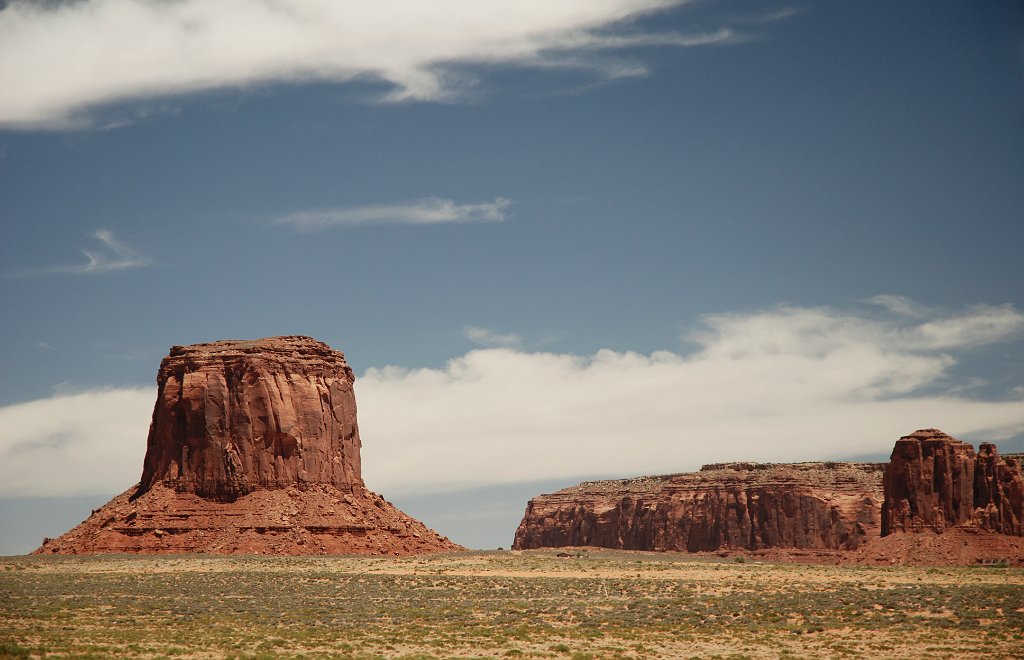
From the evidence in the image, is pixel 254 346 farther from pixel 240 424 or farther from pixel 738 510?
pixel 738 510

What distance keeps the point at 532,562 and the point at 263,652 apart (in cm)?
4598

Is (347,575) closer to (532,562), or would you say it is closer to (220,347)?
(532,562)

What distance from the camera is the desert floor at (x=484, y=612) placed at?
40.6m

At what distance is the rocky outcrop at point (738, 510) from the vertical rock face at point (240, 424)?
53080 mm

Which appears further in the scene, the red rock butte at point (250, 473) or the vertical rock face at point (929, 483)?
the vertical rock face at point (929, 483)

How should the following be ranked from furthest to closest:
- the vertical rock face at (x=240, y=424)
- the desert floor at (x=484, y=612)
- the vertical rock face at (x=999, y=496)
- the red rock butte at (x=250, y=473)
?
the vertical rock face at (x=240, y=424) → the red rock butte at (x=250, y=473) → the vertical rock face at (x=999, y=496) → the desert floor at (x=484, y=612)

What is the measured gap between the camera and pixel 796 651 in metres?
40.6

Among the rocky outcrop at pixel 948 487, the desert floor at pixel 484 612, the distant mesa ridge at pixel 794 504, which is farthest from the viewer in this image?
the distant mesa ridge at pixel 794 504

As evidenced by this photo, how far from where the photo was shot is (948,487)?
80.3 m

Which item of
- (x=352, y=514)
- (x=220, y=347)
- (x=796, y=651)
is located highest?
(x=220, y=347)

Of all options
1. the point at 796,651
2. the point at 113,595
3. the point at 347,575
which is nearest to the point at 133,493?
the point at 347,575

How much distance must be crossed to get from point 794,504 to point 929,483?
47.5 m

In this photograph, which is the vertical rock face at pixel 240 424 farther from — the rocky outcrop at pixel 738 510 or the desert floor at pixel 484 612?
the rocky outcrop at pixel 738 510

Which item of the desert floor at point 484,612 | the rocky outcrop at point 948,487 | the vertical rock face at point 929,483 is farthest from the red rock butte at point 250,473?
the rocky outcrop at point 948,487
